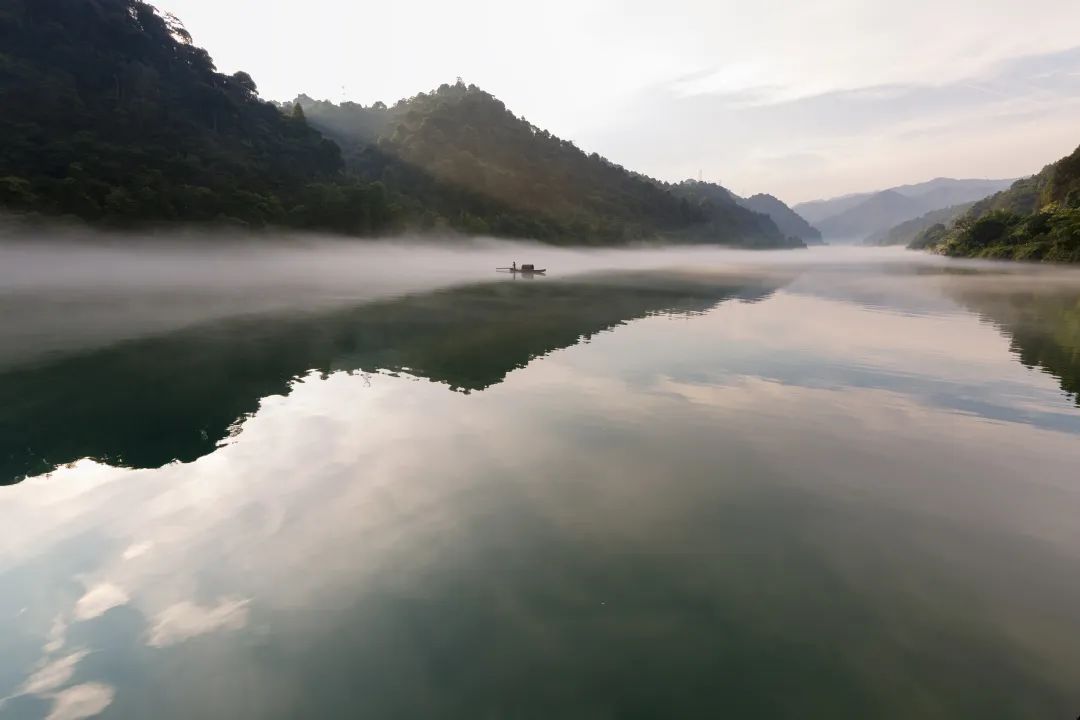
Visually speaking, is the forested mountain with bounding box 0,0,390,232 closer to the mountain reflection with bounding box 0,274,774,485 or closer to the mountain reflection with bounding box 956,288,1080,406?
the mountain reflection with bounding box 0,274,774,485

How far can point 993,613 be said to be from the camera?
8.41 metres

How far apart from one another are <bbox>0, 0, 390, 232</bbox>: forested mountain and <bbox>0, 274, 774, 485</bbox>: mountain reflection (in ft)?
237

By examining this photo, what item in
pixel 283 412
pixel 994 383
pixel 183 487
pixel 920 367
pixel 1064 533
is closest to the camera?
pixel 1064 533

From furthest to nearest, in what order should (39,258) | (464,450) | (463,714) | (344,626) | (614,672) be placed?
(39,258) → (464,450) → (344,626) → (614,672) → (463,714)

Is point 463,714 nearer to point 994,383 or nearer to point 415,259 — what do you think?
point 994,383

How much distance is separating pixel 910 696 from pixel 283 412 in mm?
18780

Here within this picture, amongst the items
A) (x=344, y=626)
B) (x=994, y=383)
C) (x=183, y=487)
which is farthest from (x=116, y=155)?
(x=994, y=383)

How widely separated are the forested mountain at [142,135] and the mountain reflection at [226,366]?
7225 centimetres

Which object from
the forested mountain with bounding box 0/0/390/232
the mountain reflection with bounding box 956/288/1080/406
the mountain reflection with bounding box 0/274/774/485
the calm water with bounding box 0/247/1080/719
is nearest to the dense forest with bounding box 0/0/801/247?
the forested mountain with bounding box 0/0/390/232

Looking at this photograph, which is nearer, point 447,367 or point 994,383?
point 994,383

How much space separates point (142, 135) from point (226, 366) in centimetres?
11121

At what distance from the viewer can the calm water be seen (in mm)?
7066

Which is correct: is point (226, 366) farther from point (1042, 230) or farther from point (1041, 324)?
point (1042, 230)

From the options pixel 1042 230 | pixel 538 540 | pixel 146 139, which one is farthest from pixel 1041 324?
pixel 146 139
